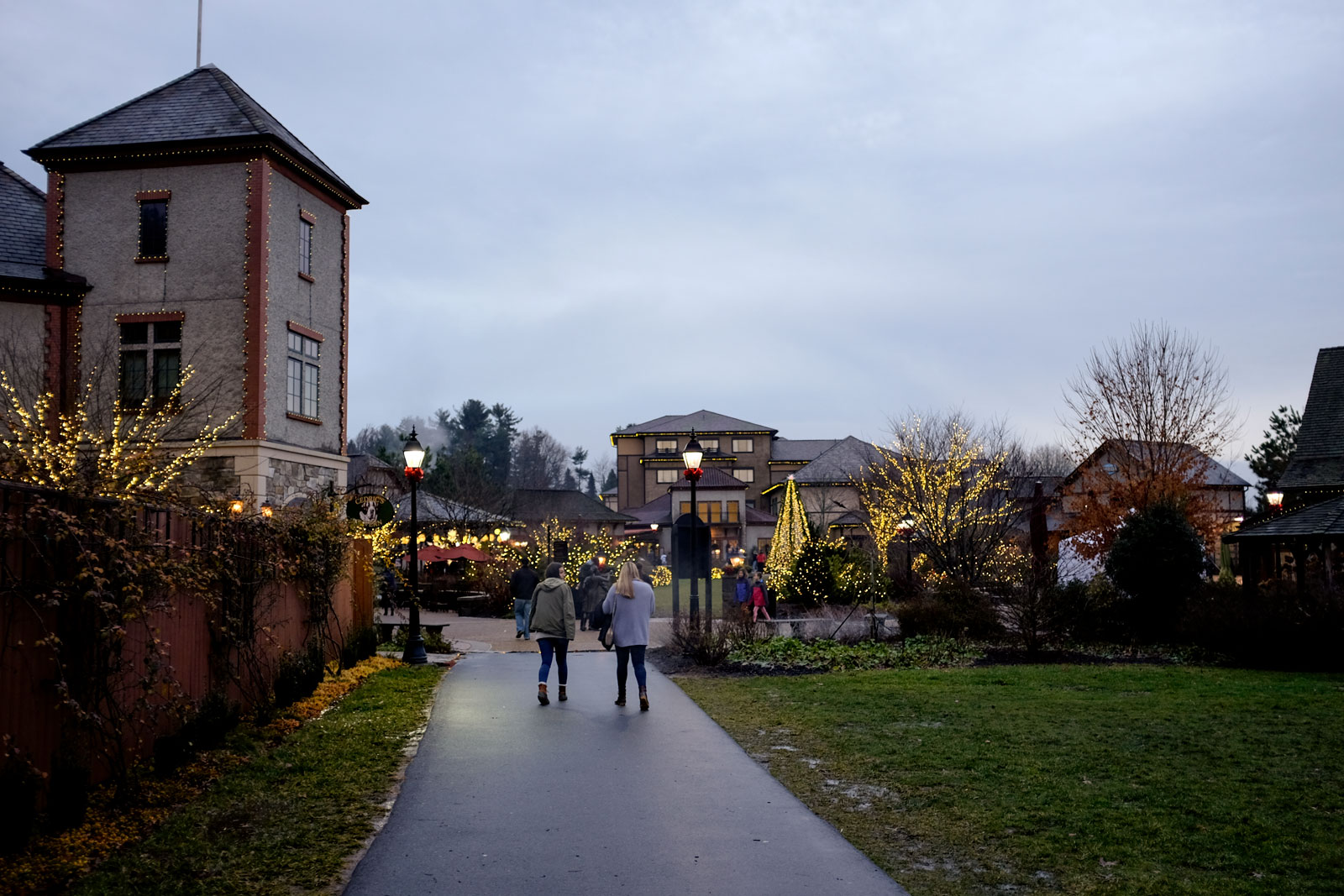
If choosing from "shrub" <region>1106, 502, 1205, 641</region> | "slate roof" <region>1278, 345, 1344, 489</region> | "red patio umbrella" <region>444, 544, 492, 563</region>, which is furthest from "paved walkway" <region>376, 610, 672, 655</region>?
"slate roof" <region>1278, 345, 1344, 489</region>

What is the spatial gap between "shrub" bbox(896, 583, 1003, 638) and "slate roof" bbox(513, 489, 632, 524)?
56.8 m

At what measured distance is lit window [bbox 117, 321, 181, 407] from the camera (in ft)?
71.8

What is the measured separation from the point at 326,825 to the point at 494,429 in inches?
4139

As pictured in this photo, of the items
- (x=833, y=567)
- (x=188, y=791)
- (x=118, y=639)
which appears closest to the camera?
(x=118, y=639)

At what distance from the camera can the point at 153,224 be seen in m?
22.2

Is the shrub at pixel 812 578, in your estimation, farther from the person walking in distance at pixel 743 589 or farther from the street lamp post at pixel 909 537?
the street lamp post at pixel 909 537

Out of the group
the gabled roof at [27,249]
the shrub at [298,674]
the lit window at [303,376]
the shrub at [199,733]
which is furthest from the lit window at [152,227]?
the shrub at [199,733]

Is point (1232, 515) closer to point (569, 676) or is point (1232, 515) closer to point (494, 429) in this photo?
point (569, 676)

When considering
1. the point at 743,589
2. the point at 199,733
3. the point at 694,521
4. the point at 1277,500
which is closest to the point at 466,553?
the point at 743,589

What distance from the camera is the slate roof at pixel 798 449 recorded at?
93.4 metres

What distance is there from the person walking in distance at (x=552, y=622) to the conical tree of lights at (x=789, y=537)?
17.0 meters

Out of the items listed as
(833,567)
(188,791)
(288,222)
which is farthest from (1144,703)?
(288,222)

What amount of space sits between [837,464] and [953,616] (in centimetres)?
6378

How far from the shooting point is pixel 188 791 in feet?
24.8
